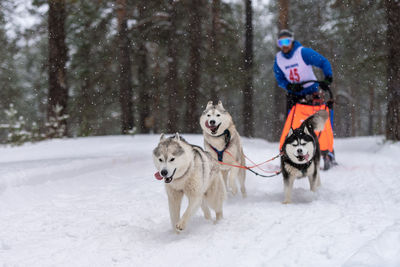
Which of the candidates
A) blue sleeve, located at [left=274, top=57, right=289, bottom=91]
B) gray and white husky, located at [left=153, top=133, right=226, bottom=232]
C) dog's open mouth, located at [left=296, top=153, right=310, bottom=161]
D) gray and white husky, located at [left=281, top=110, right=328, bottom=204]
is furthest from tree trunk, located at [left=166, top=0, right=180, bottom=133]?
gray and white husky, located at [left=153, top=133, right=226, bottom=232]

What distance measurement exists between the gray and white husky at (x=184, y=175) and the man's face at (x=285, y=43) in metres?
2.28

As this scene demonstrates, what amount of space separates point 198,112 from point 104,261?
1045 centimetres

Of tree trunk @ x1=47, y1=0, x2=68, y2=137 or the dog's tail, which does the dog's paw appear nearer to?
the dog's tail

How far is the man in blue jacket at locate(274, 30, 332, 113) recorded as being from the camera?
475 centimetres

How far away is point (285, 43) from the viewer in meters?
4.71

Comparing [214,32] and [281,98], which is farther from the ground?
[214,32]

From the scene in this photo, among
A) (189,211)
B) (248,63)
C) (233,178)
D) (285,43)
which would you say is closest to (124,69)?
(248,63)

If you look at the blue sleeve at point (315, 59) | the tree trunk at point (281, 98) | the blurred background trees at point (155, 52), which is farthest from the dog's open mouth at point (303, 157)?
the tree trunk at point (281, 98)

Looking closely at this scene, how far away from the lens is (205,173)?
322 centimetres

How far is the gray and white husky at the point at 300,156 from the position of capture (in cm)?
374

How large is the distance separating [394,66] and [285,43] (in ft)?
16.1

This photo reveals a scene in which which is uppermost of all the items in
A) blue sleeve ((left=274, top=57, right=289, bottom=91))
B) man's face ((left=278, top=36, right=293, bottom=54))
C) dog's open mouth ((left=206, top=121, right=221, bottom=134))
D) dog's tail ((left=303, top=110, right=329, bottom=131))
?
man's face ((left=278, top=36, right=293, bottom=54))

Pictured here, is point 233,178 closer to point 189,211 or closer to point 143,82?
point 189,211

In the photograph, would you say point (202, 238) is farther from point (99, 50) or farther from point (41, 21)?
point (99, 50)
